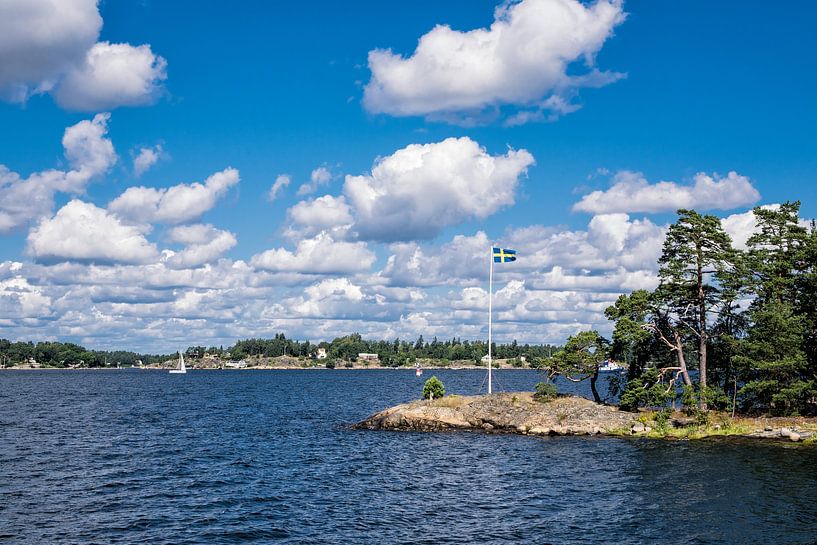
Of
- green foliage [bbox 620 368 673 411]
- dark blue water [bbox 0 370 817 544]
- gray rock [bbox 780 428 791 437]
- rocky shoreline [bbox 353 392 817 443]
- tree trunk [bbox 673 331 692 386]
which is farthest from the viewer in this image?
tree trunk [bbox 673 331 692 386]

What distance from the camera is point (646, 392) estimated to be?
64812 millimetres

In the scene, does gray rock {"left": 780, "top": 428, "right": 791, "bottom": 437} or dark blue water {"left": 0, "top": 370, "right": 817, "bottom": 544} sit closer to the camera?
dark blue water {"left": 0, "top": 370, "right": 817, "bottom": 544}

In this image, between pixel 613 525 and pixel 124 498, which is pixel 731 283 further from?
pixel 124 498

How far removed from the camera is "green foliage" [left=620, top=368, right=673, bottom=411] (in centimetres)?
6406

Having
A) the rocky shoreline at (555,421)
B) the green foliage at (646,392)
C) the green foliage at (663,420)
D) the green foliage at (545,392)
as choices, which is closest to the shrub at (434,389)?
the rocky shoreline at (555,421)

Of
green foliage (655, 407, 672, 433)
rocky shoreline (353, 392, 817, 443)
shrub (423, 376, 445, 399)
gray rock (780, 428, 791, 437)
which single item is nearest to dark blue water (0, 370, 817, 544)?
rocky shoreline (353, 392, 817, 443)

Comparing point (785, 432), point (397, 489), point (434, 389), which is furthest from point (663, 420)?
point (397, 489)

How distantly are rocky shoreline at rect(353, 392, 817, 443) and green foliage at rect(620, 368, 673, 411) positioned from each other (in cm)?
133

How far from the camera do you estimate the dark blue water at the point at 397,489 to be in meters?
34.1

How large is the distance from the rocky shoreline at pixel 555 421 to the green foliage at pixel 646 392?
1.33 m

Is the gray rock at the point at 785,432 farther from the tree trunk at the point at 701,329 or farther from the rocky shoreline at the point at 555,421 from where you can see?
the tree trunk at the point at 701,329

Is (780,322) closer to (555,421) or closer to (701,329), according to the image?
(701,329)

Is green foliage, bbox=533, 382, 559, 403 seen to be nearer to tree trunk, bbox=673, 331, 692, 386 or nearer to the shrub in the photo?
the shrub

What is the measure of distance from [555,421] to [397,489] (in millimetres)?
26619
